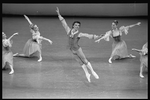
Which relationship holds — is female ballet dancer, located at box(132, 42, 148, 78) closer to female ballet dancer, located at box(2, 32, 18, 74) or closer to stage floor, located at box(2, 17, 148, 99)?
stage floor, located at box(2, 17, 148, 99)

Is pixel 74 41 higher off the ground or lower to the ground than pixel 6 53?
higher

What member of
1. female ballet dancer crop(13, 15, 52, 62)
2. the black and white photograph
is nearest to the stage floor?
the black and white photograph

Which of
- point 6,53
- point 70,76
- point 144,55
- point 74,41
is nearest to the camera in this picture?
point 74,41

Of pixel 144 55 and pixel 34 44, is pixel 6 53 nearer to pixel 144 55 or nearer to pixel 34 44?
pixel 34 44

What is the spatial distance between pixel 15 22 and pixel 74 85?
17.6ft

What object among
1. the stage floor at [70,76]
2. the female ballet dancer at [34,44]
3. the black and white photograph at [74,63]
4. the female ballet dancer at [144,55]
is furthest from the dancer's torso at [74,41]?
the female ballet dancer at [34,44]

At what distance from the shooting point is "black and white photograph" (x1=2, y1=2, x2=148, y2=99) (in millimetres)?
4879

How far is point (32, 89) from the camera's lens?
4953 mm

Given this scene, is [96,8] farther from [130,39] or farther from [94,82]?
[94,82]

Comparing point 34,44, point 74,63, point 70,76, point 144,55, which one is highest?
point 34,44

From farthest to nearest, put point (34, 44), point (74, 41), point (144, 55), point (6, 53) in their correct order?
point (34, 44), point (6, 53), point (144, 55), point (74, 41)

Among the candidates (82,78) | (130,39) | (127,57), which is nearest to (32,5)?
(130,39)

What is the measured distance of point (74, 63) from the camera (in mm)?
6215

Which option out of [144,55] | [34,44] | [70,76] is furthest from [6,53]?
[144,55]
